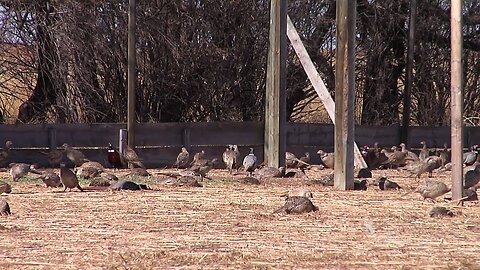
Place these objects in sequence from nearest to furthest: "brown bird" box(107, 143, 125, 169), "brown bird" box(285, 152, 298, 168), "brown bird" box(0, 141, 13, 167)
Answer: "brown bird" box(0, 141, 13, 167) → "brown bird" box(107, 143, 125, 169) → "brown bird" box(285, 152, 298, 168)

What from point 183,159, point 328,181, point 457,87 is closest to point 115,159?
point 183,159

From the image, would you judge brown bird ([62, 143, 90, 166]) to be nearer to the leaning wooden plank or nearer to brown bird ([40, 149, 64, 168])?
brown bird ([40, 149, 64, 168])

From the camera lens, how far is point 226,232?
446 inches

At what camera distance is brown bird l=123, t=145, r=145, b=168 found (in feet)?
69.8

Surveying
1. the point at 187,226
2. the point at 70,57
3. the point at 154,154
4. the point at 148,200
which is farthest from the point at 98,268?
the point at 70,57

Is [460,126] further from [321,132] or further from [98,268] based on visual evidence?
[321,132]

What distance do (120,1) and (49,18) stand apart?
1.75 metres

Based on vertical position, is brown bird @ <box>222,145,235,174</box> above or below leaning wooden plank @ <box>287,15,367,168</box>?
below

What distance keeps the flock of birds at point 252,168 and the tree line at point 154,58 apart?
113 inches

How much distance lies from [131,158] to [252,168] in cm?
264

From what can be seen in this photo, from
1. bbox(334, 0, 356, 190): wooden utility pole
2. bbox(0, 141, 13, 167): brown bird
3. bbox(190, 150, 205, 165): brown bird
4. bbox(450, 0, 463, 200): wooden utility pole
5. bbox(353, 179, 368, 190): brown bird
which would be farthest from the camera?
bbox(0, 141, 13, 167): brown bird

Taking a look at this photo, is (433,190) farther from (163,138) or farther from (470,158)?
(163,138)

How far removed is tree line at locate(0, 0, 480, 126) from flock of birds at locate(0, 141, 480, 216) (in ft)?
9.43

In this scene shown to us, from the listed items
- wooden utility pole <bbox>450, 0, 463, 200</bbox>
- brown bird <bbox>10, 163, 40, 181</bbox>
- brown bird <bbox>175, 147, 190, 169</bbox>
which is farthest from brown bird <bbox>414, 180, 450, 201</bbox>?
brown bird <bbox>10, 163, 40, 181</bbox>
